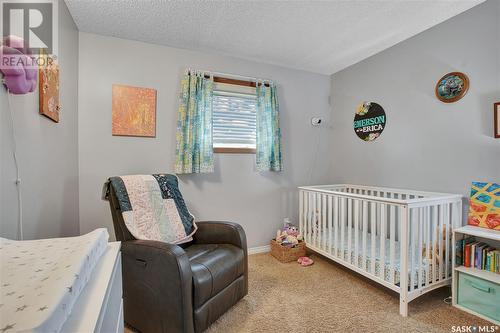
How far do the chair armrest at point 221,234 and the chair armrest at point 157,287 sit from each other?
1.82 feet

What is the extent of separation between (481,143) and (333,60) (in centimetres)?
170

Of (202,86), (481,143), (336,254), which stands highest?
(202,86)

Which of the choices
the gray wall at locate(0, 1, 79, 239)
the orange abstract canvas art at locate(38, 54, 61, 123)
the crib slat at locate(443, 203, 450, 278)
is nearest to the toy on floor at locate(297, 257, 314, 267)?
the crib slat at locate(443, 203, 450, 278)

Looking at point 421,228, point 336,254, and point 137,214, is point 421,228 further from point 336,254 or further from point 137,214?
point 137,214

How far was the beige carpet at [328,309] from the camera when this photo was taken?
Result: 1583 millimetres

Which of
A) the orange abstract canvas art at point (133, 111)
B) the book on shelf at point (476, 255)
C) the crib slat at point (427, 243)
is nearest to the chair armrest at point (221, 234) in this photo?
the orange abstract canvas art at point (133, 111)

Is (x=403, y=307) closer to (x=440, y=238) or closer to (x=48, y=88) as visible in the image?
(x=440, y=238)

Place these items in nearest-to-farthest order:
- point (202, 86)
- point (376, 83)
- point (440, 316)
→ point (440, 316), point (202, 86), point (376, 83)

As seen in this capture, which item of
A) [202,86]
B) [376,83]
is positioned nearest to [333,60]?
[376,83]

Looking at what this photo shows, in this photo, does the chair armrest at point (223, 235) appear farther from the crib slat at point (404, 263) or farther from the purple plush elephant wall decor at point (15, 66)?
the purple plush elephant wall decor at point (15, 66)

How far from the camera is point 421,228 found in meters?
1.77

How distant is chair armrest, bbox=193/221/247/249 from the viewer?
6.20 ft

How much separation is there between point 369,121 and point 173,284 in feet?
8.63

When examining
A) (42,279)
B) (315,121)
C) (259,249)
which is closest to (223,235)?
(259,249)
